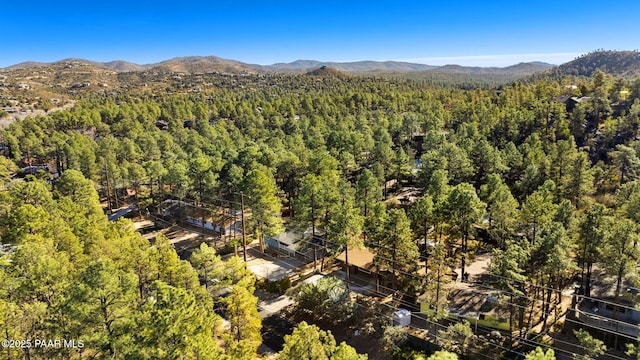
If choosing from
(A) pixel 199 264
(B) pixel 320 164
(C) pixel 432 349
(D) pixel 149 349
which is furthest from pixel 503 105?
(D) pixel 149 349

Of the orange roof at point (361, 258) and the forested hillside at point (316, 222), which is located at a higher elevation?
the forested hillside at point (316, 222)

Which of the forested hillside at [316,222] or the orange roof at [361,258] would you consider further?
the orange roof at [361,258]

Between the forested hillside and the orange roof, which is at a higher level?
the forested hillside

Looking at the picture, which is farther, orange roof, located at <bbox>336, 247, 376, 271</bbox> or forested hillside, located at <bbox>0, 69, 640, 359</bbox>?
orange roof, located at <bbox>336, 247, 376, 271</bbox>

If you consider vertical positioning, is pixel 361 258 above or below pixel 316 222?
below

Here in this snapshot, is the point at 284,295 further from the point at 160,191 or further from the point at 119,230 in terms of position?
the point at 160,191

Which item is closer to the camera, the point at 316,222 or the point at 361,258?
the point at 361,258
